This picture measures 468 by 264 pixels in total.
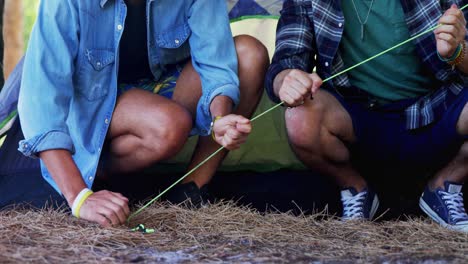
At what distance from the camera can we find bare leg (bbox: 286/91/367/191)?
2164 millimetres

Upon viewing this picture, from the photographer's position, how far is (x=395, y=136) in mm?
2270

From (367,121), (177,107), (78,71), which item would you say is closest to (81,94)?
(78,71)

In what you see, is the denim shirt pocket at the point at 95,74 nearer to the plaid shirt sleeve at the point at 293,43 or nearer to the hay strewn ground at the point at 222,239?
the hay strewn ground at the point at 222,239

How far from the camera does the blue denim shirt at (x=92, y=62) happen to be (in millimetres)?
1975

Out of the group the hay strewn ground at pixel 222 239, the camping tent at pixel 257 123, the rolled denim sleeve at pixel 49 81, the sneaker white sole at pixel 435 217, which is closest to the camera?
the hay strewn ground at pixel 222 239

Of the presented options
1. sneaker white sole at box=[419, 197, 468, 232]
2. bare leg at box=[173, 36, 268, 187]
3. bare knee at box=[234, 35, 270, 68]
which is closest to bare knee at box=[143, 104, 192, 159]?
bare leg at box=[173, 36, 268, 187]

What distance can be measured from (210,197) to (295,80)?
54 centimetres

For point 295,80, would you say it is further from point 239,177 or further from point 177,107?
point 239,177

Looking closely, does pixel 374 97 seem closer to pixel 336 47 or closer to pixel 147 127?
pixel 336 47

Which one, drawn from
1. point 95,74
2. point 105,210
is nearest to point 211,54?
point 95,74

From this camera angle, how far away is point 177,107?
7.18 ft

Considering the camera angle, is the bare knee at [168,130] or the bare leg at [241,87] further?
the bare leg at [241,87]

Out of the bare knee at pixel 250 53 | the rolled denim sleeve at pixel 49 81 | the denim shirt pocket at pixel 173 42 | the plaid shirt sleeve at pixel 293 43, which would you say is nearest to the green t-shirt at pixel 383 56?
the plaid shirt sleeve at pixel 293 43

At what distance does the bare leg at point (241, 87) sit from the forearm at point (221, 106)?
150mm
